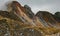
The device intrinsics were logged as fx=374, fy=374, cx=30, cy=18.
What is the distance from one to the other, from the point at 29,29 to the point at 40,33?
6.20 metres

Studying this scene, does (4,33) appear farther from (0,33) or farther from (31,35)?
(31,35)

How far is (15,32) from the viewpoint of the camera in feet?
630

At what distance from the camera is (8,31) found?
633ft

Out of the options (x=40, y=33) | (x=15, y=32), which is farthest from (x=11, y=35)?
(x=40, y=33)

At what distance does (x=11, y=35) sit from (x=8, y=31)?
4.44 metres

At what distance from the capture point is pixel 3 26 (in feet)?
646

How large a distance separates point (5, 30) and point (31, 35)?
537 inches

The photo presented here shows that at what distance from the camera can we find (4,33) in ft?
620

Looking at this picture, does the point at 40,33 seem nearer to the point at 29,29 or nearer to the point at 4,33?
the point at 29,29

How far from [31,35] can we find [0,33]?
16.0 metres

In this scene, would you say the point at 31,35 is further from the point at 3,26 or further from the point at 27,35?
the point at 3,26

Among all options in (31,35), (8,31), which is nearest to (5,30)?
(8,31)

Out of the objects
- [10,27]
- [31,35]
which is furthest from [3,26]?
[31,35]

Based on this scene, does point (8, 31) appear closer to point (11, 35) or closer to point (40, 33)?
point (11, 35)
